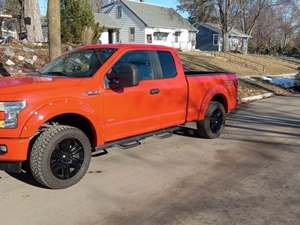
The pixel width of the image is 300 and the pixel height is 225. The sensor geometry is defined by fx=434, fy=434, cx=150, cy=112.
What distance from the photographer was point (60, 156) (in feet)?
17.9

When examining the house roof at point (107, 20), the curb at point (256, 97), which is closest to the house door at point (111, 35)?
the house roof at point (107, 20)

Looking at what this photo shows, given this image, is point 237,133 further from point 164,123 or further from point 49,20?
point 49,20

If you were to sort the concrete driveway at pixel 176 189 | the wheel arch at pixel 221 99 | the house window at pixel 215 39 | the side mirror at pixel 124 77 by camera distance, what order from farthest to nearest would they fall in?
1. the house window at pixel 215 39
2. the wheel arch at pixel 221 99
3. the side mirror at pixel 124 77
4. the concrete driveway at pixel 176 189

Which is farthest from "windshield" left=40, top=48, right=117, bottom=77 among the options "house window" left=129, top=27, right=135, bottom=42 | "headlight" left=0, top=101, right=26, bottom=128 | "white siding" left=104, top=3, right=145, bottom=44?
"house window" left=129, top=27, right=135, bottom=42

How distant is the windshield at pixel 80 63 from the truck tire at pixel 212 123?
2599 mm

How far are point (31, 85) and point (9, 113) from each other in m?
0.50

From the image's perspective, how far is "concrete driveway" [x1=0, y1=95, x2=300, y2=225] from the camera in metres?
4.65

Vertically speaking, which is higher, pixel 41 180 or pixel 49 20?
pixel 49 20

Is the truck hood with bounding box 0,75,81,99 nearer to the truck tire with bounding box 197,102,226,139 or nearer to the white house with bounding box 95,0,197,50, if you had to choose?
the truck tire with bounding box 197,102,226,139

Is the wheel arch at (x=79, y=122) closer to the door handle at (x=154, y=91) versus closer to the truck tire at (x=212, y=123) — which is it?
the door handle at (x=154, y=91)

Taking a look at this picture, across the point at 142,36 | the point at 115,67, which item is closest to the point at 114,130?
the point at 115,67

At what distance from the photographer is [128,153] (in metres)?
7.17

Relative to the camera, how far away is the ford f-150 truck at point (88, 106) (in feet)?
16.7

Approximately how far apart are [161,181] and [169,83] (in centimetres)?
192
